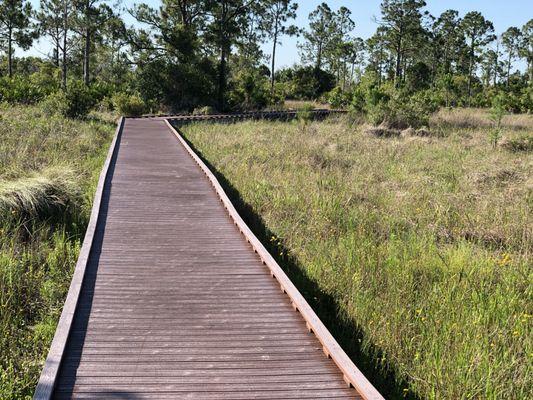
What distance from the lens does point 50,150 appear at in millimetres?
12992

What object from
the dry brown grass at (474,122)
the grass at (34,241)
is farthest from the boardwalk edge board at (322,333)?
the dry brown grass at (474,122)

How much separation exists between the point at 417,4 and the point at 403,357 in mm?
50802

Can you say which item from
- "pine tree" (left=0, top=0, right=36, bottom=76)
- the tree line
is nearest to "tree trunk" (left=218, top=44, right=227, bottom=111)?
the tree line

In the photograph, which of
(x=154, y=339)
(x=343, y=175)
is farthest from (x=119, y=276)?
(x=343, y=175)

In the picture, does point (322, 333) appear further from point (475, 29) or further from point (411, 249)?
point (475, 29)

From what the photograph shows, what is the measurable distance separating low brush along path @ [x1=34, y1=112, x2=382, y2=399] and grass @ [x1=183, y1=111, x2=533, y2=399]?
0.52m

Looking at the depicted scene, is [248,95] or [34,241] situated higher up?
[248,95]

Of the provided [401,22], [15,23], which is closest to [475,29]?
[401,22]

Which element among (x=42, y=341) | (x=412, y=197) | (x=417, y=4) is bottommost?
(x=42, y=341)

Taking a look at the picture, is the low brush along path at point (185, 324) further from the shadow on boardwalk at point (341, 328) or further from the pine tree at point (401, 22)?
the pine tree at point (401, 22)

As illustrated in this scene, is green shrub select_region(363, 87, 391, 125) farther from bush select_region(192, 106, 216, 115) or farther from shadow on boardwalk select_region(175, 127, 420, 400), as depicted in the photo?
shadow on boardwalk select_region(175, 127, 420, 400)

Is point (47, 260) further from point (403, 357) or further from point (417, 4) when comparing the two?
point (417, 4)

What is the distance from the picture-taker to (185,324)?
→ 4488 millimetres

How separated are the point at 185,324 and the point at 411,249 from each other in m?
3.52
